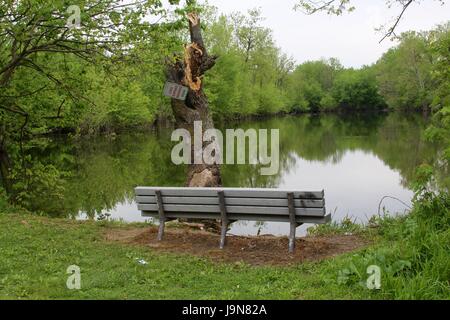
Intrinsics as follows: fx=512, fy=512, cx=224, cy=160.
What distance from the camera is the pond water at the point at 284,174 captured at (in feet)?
55.4

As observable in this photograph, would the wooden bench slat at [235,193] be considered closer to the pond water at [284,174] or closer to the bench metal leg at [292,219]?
the bench metal leg at [292,219]

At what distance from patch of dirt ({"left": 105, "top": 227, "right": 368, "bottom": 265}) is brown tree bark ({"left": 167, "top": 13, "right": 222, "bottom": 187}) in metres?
3.41

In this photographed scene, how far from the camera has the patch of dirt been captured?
276 inches

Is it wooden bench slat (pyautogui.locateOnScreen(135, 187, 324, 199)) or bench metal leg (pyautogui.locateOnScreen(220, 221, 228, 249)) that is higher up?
wooden bench slat (pyautogui.locateOnScreen(135, 187, 324, 199))

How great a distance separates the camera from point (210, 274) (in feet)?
20.1

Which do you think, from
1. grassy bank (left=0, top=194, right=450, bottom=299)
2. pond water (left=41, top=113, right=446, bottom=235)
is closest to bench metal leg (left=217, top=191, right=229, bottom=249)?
grassy bank (left=0, top=194, right=450, bottom=299)

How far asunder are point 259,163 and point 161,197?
22015 mm

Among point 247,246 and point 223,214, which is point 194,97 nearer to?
point 223,214

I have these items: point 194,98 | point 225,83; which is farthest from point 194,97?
point 225,83

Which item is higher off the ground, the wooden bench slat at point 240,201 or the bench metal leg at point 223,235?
the wooden bench slat at point 240,201

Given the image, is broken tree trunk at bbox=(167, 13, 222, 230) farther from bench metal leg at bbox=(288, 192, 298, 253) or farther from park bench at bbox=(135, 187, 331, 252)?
bench metal leg at bbox=(288, 192, 298, 253)

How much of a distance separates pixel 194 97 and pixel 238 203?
534 centimetres

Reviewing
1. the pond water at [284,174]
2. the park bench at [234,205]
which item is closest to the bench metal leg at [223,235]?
the park bench at [234,205]
